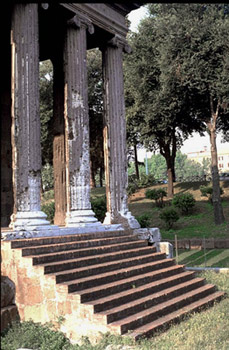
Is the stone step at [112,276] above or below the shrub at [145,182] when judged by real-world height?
below

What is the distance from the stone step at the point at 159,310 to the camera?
6.96m

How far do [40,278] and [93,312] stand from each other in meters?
1.28

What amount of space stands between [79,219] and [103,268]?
2532 mm

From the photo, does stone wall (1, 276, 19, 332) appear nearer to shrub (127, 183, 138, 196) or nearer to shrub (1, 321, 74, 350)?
shrub (1, 321, 74, 350)

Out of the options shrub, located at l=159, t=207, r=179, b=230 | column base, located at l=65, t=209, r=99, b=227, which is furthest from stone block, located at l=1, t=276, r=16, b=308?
shrub, located at l=159, t=207, r=179, b=230

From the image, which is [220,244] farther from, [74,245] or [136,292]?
[136,292]

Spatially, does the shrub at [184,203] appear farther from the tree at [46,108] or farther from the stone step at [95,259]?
the stone step at [95,259]

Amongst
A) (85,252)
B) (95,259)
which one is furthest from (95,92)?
(95,259)

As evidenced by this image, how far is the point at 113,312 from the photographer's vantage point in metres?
7.15

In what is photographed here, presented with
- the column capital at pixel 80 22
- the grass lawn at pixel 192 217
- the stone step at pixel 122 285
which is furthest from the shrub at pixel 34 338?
the grass lawn at pixel 192 217

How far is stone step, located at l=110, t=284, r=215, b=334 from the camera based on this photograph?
6961mm

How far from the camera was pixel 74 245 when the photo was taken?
9539 mm

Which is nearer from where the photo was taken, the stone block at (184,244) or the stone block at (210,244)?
the stone block at (210,244)

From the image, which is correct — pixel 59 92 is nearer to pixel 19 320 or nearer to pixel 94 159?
pixel 19 320
